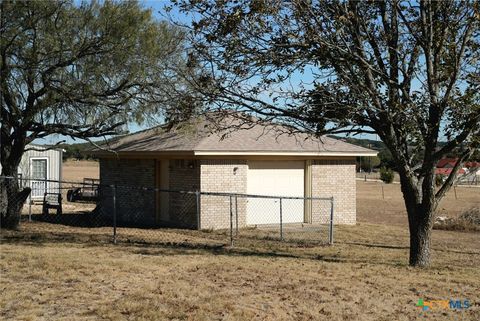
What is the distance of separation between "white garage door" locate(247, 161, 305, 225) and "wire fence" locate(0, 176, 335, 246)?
3cm

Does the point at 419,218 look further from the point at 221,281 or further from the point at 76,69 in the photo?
the point at 76,69

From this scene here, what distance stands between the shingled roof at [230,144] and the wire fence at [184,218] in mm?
1389

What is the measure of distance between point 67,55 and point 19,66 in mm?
1138

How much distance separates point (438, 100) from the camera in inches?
395

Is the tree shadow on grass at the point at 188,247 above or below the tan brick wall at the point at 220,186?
below

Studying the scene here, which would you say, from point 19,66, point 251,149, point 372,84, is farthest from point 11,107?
point 372,84

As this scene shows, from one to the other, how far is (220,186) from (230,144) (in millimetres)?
1349

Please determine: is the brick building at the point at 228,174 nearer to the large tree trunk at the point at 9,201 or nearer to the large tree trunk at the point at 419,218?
the large tree trunk at the point at 9,201

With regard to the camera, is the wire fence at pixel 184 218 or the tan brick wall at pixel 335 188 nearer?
the wire fence at pixel 184 218

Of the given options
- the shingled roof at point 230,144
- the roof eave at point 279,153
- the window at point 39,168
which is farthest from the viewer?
the window at point 39,168

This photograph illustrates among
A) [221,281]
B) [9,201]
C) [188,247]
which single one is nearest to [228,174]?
[188,247]

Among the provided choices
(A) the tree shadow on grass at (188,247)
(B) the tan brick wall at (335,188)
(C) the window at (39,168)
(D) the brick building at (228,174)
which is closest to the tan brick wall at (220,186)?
(D) the brick building at (228,174)

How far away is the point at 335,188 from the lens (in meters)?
20.0

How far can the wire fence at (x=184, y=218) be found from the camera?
15.3 metres
